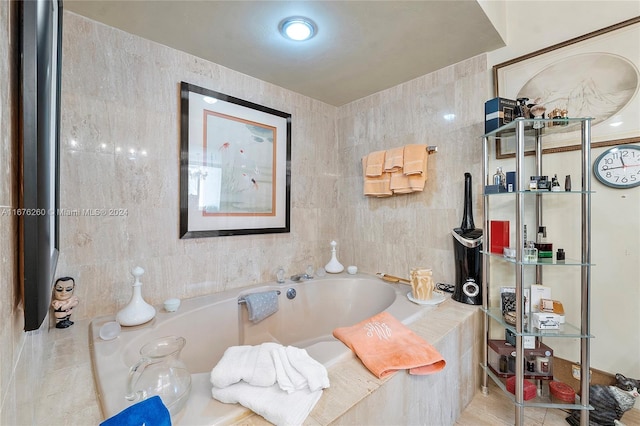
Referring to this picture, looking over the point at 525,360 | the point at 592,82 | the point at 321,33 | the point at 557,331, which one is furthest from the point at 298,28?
the point at 525,360

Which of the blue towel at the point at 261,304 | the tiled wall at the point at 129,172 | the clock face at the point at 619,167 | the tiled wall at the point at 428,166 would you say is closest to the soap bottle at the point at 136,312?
the tiled wall at the point at 129,172

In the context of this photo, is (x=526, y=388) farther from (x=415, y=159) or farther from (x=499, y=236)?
(x=415, y=159)

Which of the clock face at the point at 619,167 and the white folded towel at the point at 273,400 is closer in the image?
the white folded towel at the point at 273,400

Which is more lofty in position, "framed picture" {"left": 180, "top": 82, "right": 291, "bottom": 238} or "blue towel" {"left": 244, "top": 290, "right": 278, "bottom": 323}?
"framed picture" {"left": 180, "top": 82, "right": 291, "bottom": 238}

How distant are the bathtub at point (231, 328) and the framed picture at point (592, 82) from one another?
1263 mm

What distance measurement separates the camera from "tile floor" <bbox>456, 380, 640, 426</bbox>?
1294 millimetres

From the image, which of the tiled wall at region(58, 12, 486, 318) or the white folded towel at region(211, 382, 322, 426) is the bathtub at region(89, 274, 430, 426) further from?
the tiled wall at region(58, 12, 486, 318)

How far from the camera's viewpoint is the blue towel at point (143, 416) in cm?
56

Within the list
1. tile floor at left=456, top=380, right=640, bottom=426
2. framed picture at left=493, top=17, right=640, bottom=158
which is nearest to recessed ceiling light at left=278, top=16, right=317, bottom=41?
framed picture at left=493, top=17, right=640, bottom=158

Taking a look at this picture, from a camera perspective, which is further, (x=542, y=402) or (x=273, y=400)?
(x=542, y=402)

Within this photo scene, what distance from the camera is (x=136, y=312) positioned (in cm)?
129

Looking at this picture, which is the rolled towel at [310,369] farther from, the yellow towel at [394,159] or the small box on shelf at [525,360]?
the yellow towel at [394,159]

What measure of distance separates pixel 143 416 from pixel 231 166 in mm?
1468

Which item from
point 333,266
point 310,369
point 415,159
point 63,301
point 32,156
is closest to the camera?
point 32,156
